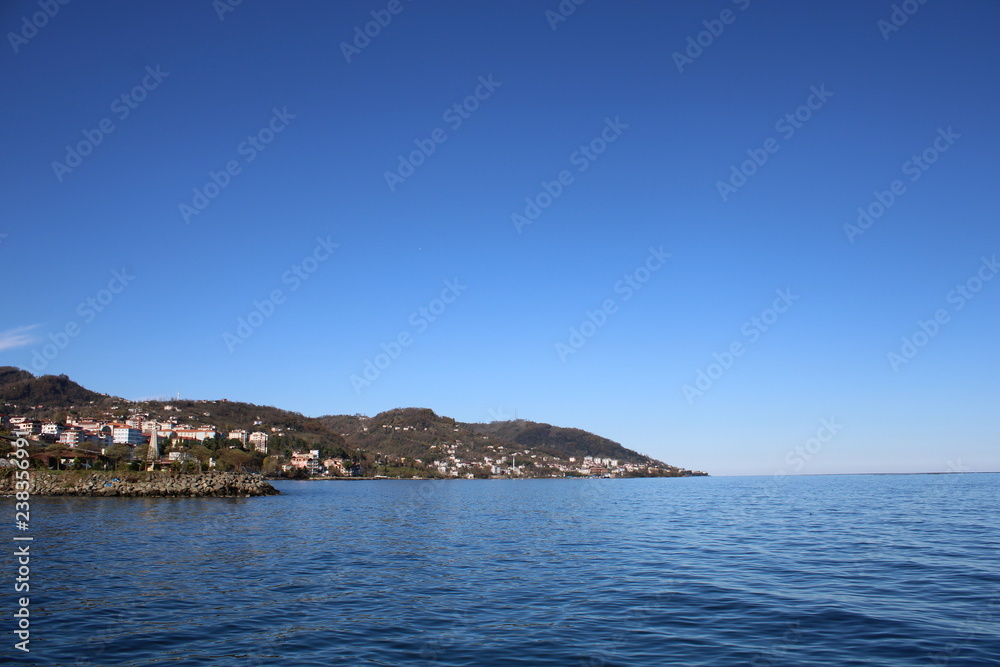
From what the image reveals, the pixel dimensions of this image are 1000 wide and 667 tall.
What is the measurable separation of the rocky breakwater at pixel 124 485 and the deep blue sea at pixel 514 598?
48.1 meters

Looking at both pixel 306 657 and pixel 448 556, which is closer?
pixel 306 657

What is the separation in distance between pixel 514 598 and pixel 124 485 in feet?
277

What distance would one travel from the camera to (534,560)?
31.4 meters

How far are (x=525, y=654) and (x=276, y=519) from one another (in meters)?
45.7

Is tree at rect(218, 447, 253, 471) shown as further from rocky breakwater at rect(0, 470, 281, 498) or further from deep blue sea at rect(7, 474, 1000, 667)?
deep blue sea at rect(7, 474, 1000, 667)

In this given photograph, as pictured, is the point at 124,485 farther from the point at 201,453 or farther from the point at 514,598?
the point at 514,598

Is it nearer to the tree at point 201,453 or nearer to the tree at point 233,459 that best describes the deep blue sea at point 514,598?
the tree at point 201,453

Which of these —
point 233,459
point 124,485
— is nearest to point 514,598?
point 124,485

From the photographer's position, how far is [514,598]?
2220 cm

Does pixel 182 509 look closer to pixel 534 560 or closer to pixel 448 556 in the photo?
pixel 448 556

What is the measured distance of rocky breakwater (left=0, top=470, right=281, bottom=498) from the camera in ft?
282

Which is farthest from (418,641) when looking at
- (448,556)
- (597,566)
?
(448,556)

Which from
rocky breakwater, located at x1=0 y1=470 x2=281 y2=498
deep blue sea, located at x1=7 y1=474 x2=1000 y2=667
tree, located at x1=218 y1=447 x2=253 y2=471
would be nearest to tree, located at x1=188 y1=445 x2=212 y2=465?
tree, located at x1=218 y1=447 x2=253 y2=471

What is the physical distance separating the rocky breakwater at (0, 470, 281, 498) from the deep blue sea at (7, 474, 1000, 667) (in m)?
48.1
